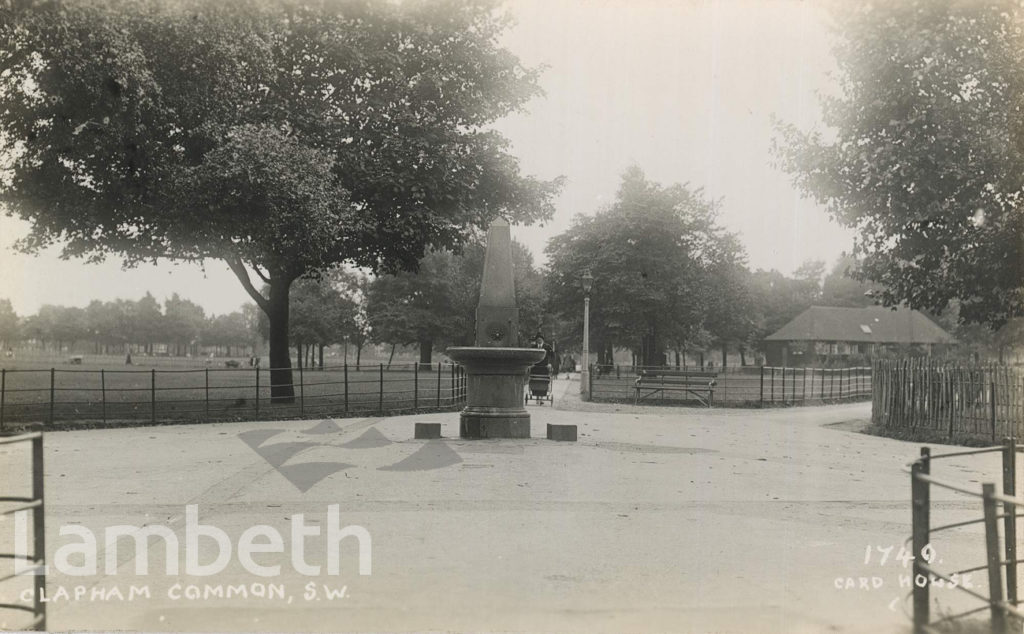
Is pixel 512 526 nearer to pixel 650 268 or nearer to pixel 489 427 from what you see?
pixel 489 427

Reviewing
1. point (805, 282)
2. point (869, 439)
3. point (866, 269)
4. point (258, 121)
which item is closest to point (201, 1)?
point (258, 121)

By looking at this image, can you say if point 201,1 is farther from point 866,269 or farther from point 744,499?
point 866,269

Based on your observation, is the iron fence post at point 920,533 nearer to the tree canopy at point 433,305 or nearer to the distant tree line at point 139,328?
the tree canopy at point 433,305

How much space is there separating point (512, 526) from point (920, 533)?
3.44 m

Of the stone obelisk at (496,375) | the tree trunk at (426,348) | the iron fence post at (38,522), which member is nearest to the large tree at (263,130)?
the stone obelisk at (496,375)

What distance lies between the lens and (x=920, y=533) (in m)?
3.96

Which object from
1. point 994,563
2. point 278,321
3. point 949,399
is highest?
point 278,321

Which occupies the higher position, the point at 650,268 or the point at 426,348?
→ the point at 650,268

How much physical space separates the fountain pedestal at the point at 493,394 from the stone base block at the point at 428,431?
430mm

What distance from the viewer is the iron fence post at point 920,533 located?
3.93m

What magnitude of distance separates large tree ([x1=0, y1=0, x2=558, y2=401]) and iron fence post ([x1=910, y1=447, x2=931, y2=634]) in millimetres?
12502

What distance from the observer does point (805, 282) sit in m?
105

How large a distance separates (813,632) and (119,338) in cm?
11924

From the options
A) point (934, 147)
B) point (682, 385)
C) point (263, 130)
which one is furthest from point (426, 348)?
point (934, 147)
